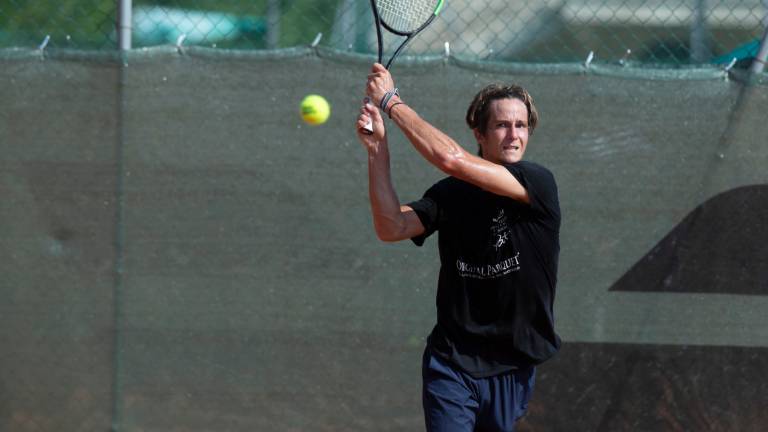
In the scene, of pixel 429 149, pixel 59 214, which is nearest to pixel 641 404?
pixel 429 149

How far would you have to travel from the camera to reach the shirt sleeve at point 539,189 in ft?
10.7

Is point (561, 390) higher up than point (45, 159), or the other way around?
point (45, 159)

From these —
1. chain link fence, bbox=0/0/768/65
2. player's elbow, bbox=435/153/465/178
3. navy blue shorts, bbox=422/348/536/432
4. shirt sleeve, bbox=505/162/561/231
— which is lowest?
navy blue shorts, bbox=422/348/536/432

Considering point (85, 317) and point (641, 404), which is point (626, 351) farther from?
point (85, 317)

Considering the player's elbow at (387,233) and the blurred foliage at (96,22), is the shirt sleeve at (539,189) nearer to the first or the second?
the player's elbow at (387,233)

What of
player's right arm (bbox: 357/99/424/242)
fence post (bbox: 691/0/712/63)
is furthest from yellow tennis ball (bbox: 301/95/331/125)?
fence post (bbox: 691/0/712/63)

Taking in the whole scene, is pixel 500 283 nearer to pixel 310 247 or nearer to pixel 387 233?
pixel 387 233

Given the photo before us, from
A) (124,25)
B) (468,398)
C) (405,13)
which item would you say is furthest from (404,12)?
(124,25)

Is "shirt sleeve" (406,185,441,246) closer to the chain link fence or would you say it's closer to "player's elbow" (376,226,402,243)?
"player's elbow" (376,226,402,243)

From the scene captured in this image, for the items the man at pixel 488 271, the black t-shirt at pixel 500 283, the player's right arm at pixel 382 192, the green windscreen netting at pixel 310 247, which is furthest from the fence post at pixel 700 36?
the player's right arm at pixel 382 192

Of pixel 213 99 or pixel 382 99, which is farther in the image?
pixel 213 99

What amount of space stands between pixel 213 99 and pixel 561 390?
2.01 meters

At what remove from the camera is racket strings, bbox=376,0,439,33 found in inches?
149

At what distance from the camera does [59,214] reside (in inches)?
186
